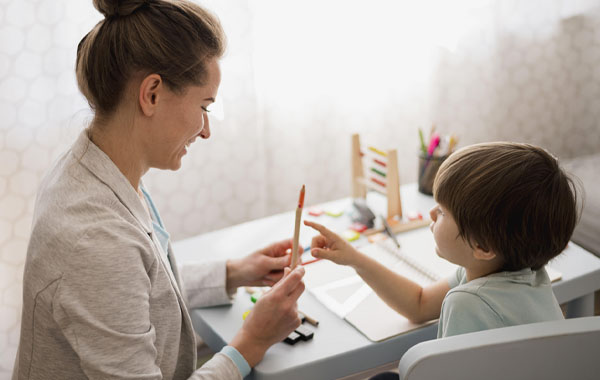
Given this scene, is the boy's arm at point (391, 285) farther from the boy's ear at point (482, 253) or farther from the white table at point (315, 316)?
the boy's ear at point (482, 253)

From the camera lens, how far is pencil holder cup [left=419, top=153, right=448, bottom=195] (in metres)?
1.58

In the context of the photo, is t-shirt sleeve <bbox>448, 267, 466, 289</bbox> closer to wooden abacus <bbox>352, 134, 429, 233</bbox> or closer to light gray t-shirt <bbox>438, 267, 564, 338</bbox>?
light gray t-shirt <bbox>438, 267, 564, 338</bbox>

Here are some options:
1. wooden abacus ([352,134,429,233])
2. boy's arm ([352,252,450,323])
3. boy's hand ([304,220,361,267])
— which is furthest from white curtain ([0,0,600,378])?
boy's arm ([352,252,450,323])

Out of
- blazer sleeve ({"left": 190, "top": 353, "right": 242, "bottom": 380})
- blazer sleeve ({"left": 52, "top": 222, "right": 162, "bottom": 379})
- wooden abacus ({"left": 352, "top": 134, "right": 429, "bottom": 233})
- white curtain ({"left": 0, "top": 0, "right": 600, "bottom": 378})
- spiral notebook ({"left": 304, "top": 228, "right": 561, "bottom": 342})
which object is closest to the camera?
blazer sleeve ({"left": 52, "top": 222, "right": 162, "bottom": 379})

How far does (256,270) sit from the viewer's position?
1.18m

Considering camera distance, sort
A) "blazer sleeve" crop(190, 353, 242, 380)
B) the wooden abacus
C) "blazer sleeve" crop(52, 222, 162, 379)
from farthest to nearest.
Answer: the wooden abacus
"blazer sleeve" crop(190, 353, 242, 380)
"blazer sleeve" crop(52, 222, 162, 379)

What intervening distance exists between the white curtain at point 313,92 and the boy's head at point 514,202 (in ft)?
3.36

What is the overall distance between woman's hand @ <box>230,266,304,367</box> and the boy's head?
31 cm

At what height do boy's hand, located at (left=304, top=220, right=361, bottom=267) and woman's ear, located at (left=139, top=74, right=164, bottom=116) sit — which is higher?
woman's ear, located at (left=139, top=74, right=164, bottom=116)

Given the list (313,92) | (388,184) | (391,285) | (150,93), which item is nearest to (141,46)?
(150,93)

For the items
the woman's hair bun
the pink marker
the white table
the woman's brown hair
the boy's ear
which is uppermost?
the woman's hair bun

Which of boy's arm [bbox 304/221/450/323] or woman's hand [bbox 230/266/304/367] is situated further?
boy's arm [bbox 304/221/450/323]

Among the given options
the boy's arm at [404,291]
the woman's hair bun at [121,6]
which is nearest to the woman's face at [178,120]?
the woman's hair bun at [121,6]

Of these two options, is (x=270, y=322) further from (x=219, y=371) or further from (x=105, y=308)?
(x=105, y=308)
